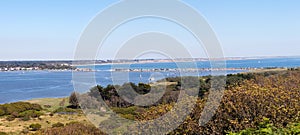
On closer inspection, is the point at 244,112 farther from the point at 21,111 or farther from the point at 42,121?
the point at 21,111

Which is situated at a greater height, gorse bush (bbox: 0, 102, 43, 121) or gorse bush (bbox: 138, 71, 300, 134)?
gorse bush (bbox: 138, 71, 300, 134)

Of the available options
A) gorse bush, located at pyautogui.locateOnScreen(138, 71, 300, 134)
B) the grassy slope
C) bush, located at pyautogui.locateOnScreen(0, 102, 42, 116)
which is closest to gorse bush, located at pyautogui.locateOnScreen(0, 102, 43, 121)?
bush, located at pyautogui.locateOnScreen(0, 102, 42, 116)

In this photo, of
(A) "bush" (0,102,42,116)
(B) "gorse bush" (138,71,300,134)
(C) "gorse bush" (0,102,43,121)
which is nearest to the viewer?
(B) "gorse bush" (138,71,300,134)

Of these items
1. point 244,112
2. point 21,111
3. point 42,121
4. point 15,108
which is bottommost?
point 21,111

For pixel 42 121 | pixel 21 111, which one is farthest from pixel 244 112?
pixel 21 111

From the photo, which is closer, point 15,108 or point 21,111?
point 21,111

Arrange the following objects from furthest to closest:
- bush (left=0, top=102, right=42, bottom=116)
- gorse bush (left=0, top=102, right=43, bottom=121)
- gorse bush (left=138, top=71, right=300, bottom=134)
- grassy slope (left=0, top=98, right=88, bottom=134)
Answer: bush (left=0, top=102, right=42, bottom=116), gorse bush (left=0, top=102, right=43, bottom=121), grassy slope (left=0, top=98, right=88, bottom=134), gorse bush (left=138, top=71, right=300, bottom=134)

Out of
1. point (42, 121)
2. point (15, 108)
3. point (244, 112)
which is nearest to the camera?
point (244, 112)

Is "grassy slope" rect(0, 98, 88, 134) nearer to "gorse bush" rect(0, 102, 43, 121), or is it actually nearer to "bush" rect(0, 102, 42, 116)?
"gorse bush" rect(0, 102, 43, 121)

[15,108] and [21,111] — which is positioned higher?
[15,108]

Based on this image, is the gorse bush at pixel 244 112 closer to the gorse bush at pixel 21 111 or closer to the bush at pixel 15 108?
the gorse bush at pixel 21 111

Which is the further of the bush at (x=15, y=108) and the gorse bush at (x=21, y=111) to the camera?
the bush at (x=15, y=108)

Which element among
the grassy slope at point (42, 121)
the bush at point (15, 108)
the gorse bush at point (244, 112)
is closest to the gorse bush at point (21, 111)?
the bush at point (15, 108)

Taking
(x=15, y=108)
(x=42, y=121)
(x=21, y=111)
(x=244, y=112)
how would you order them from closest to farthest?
(x=244, y=112) < (x=42, y=121) < (x=21, y=111) < (x=15, y=108)
